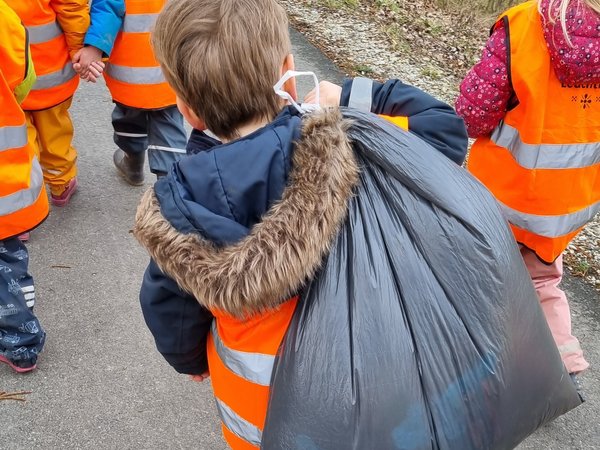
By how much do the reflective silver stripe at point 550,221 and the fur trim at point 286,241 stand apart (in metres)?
1.30

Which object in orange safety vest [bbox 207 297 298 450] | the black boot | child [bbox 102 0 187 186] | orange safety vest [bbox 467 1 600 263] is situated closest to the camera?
orange safety vest [bbox 207 297 298 450]

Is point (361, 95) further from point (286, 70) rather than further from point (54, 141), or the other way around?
point (54, 141)

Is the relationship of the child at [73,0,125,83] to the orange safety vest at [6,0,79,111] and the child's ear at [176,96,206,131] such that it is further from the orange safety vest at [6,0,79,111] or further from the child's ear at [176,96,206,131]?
the child's ear at [176,96,206,131]

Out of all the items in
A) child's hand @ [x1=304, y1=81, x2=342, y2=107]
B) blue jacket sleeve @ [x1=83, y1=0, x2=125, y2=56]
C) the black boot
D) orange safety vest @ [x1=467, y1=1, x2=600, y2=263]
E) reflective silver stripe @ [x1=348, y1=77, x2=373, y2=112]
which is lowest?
the black boot

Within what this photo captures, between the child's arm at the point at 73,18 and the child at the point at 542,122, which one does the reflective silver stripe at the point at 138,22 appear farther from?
the child at the point at 542,122

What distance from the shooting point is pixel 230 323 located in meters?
1.45

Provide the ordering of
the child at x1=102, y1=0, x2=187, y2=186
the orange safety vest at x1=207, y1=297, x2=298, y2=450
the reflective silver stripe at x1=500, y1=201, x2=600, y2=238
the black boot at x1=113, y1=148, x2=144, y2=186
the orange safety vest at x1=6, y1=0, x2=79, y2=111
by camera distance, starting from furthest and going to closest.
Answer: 1. the black boot at x1=113, y1=148, x2=144, y2=186
2. the child at x1=102, y1=0, x2=187, y2=186
3. the orange safety vest at x1=6, y1=0, x2=79, y2=111
4. the reflective silver stripe at x1=500, y1=201, x2=600, y2=238
5. the orange safety vest at x1=207, y1=297, x2=298, y2=450

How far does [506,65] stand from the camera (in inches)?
87.3

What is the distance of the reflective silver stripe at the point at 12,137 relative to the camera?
2297mm

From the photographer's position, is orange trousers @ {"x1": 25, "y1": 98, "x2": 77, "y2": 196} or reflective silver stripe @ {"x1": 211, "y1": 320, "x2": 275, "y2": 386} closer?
reflective silver stripe @ {"x1": 211, "y1": 320, "x2": 275, "y2": 386}

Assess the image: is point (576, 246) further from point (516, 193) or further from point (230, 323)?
point (230, 323)

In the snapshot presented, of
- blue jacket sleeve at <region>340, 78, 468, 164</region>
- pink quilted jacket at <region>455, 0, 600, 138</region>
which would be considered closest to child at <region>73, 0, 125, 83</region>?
pink quilted jacket at <region>455, 0, 600, 138</region>

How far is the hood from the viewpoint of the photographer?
6.73ft

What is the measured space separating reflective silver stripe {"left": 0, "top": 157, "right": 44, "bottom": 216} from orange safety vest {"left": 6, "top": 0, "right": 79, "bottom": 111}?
2.25 feet
